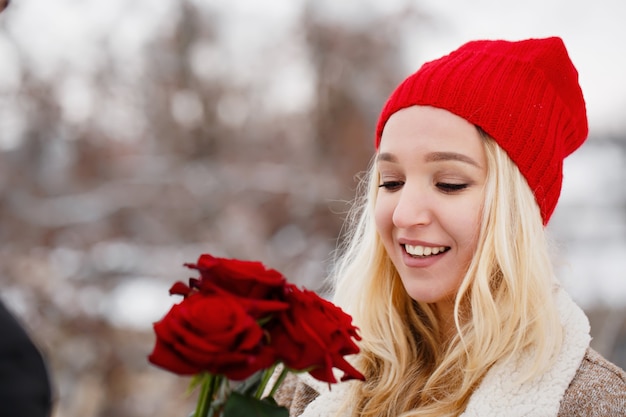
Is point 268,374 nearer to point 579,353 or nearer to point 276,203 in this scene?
point 579,353

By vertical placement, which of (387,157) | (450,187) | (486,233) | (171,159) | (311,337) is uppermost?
(171,159)

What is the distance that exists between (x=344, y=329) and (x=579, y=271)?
3.58 metres

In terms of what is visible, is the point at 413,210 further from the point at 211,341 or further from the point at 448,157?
the point at 211,341

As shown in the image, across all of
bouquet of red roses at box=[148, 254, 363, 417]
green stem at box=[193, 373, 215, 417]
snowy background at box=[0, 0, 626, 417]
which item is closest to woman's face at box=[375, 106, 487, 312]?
bouquet of red roses at box=[148, 254, 363, 417]

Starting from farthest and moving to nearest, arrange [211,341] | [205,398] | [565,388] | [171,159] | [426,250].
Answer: [171,159]
[426,250]
[565,388]
[205,398]
[211,341]

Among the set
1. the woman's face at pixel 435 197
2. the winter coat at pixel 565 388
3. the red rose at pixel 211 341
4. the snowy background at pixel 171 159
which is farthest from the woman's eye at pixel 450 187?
the snowy background at pixel 171 159

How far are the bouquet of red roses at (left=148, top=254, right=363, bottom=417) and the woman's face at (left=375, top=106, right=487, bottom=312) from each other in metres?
0.43

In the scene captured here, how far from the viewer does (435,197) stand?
1.38 meters

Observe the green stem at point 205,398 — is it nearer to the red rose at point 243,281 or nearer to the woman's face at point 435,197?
the red rose at point 243,281

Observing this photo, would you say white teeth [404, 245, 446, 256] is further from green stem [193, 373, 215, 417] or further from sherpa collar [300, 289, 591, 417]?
green stem [193, 373, 215, 417]

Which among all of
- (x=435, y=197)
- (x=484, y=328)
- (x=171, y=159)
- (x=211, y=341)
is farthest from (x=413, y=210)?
(x=171, y=159)

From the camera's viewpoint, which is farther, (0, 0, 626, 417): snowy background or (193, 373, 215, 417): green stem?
(0, 0, 626, 417): snowy background

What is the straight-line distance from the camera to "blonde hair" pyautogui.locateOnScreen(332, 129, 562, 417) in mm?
1371

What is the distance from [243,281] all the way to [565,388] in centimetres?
74
